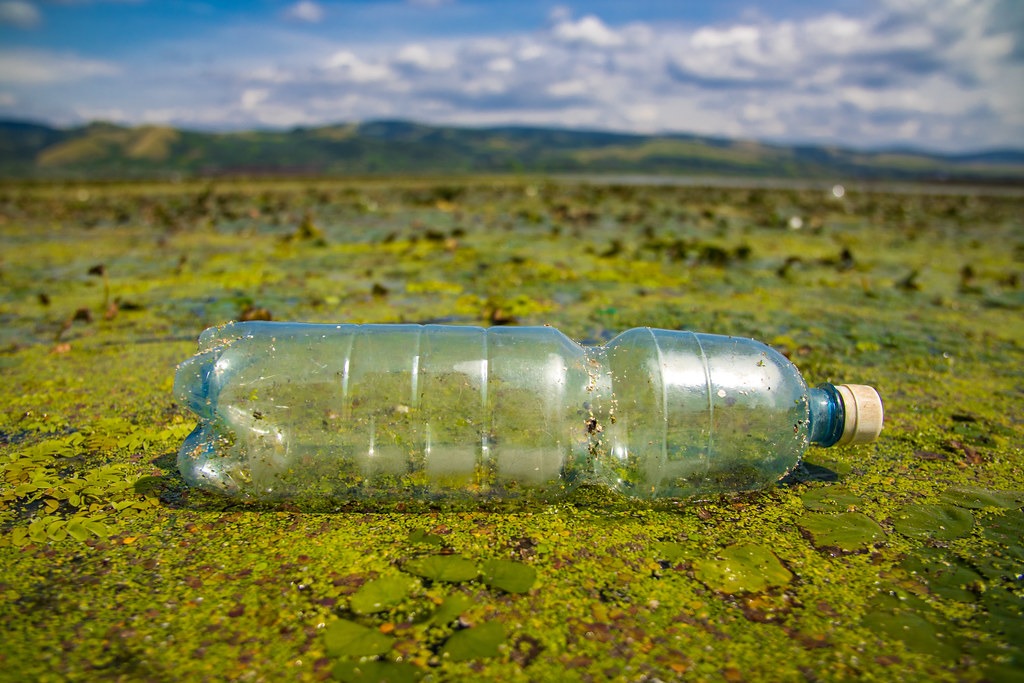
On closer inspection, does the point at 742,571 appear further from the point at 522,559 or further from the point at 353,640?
the point at 353,640

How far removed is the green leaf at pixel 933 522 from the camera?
4.59 ft

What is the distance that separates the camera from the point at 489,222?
28.9 feet

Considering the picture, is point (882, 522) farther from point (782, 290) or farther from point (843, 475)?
point (782, 290)

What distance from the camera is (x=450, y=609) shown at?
1130mm

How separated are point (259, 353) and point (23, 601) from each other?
804 mm

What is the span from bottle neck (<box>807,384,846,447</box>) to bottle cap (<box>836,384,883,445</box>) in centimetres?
1

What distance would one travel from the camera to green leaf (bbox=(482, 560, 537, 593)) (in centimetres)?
120

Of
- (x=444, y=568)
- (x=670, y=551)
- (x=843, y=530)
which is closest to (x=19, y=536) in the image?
(x=444, y=568)

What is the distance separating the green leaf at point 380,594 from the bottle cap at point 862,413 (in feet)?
3.93

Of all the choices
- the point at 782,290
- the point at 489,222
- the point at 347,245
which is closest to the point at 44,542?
the point at 782,290

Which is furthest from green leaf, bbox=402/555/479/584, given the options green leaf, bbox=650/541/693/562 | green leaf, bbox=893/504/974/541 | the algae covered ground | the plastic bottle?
green leaf, bbox=893/504/974/541

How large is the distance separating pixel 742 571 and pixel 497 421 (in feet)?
2.32

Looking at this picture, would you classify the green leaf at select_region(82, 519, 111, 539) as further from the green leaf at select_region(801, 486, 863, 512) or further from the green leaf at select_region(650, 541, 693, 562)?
the green leaf at select_region(801, 486, 863, 512)

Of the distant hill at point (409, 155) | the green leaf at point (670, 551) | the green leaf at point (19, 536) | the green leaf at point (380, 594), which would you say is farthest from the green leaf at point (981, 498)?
the distant hill at point (409, 155)
